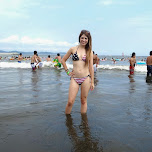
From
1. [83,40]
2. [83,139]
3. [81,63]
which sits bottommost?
[83,139]

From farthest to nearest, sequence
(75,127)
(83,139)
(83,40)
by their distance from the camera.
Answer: (83,40)
(75,127)
(83,139)

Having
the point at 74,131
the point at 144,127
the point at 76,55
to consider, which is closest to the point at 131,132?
the point at 144,127

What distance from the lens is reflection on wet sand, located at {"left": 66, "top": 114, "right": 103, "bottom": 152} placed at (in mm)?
2789

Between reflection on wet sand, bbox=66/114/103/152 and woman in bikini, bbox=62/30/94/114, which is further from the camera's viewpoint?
woman in bikini, bbox=62/30/94/114

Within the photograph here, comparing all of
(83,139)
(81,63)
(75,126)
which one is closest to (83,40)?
(81,63)

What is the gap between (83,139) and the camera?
10.2ft

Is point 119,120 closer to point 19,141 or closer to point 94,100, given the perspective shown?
point 94,100

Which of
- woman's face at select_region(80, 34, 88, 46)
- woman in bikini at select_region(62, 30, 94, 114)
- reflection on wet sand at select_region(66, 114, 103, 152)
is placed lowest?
reflection on wet sand at select_region(66, 114, 103, 152)

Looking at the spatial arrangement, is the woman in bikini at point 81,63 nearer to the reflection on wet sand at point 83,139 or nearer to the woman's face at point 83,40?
the woman's face at point 83,40

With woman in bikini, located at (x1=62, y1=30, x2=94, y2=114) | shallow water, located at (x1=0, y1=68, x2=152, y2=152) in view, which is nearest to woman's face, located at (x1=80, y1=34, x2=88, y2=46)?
woman in bikini, located at (x1=62, y1=30, x2=94, y2=114)

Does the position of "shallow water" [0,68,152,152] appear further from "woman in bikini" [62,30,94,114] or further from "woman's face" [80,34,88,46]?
"woman's face" [80,34,88,46]

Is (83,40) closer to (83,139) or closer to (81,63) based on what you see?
(81,63)

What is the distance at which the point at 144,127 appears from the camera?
3.71 metres

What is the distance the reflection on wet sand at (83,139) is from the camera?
2.79m
